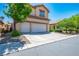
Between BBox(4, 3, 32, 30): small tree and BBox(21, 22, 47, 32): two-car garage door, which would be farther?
BBox(21, 22, 47, 32): two-car garage door

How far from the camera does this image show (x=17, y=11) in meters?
8.88

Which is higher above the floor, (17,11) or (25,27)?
(17,11)

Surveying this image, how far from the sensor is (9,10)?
8828 mm

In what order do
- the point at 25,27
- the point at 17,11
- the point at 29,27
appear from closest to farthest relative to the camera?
the point at 17,11
the point at 25,27
the point at 29,27

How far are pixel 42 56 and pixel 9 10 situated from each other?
3.77m

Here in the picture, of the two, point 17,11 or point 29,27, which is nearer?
point 17,11

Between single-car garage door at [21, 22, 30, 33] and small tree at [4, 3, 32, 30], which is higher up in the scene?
small tree at [4, 3, 32, 30]

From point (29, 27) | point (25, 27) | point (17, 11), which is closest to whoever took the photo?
point (17, 11)

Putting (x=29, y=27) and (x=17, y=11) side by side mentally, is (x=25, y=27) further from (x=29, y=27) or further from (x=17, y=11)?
(x=17, y=11)

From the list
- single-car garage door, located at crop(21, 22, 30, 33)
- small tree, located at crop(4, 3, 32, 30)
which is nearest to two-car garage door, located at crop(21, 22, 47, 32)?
single-car garage door, located at crop(21, 22, 30, 33)

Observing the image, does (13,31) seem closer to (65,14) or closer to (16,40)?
(16,40)

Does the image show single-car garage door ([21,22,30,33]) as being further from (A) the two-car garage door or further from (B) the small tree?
(B) the small tree

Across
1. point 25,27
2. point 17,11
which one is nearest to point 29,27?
point 25,27

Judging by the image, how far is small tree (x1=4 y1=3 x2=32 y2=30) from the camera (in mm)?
8681
